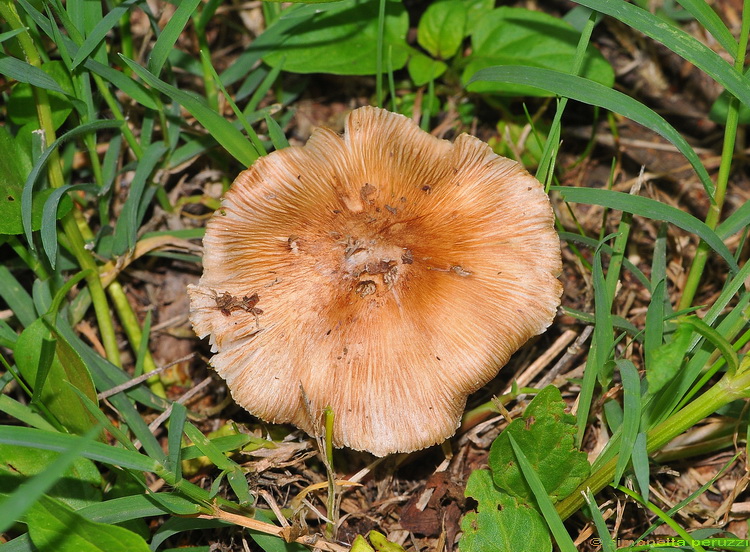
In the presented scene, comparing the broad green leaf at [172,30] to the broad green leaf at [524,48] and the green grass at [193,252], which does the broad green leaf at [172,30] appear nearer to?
the green grass at [193,252]

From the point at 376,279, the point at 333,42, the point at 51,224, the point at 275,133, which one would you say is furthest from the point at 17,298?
the point at 333,42

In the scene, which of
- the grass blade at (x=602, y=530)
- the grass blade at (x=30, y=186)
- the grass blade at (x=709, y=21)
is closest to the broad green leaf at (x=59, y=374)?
the grass blade at (x=30, y=186)

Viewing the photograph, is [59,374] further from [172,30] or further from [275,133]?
[172,30]

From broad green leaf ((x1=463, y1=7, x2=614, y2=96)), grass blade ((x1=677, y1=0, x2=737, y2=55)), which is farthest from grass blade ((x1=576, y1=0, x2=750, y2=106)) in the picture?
broad green leaf ((x1=463, y1=7, x2=614, y2=96))

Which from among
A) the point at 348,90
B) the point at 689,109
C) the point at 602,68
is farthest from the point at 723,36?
the point at 348,90

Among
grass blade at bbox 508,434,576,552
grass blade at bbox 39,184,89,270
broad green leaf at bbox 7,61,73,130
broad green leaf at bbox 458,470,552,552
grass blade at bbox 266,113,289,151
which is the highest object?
broad green leaf at bbox 7,61,73,130

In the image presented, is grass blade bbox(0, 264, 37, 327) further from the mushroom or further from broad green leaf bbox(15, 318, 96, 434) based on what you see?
the mushroom
